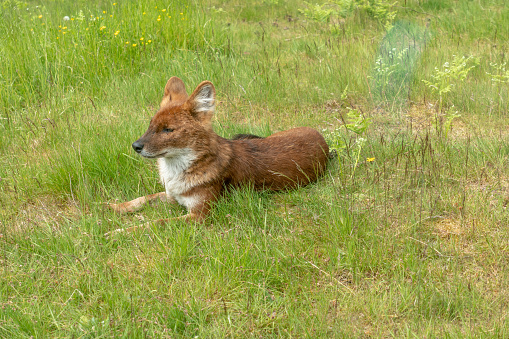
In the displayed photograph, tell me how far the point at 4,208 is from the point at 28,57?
2.67 meters

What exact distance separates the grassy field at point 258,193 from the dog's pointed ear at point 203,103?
0.78 meters

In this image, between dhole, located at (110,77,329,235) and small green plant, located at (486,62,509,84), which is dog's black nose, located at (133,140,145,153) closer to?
dhole, located at (110,77,329,235)

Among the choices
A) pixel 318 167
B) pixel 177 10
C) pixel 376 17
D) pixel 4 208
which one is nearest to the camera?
pixel 4 208

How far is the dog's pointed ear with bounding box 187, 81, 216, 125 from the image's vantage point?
14.6ft

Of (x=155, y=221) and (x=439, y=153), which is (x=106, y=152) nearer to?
(x=155, y=221)

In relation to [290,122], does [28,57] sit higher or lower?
higher

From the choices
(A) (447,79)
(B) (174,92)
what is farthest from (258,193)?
(A) (447,79)

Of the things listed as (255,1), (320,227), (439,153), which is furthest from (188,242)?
(255,1)

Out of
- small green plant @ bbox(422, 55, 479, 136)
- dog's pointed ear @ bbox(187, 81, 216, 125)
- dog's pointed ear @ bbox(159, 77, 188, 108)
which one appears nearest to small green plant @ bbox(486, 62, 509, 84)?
small green plant @ bbox(422, 55, 479, 136)

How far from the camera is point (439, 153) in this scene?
4.79 m

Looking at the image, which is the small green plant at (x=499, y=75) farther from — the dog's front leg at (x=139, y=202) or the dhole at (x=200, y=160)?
the dog's front leg at (x=139, y=202)

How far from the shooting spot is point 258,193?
4656mm

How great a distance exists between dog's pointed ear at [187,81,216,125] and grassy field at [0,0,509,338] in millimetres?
776

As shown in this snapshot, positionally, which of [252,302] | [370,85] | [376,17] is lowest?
[252,302]
